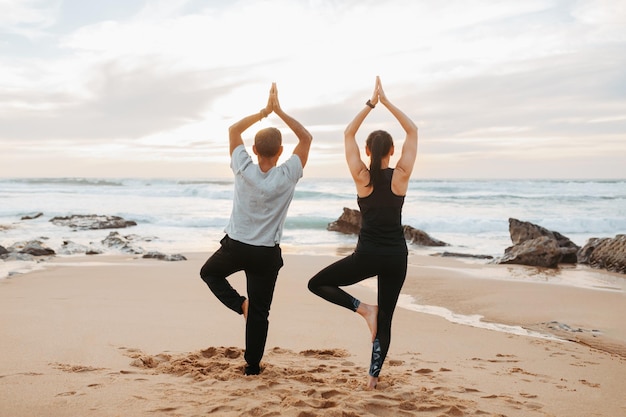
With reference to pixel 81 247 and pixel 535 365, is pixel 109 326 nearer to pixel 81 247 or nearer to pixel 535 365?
pixel 535 365

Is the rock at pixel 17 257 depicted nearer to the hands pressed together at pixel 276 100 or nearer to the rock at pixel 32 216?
the hands pressed together at pixel 276 100

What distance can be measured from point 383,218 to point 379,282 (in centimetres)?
50

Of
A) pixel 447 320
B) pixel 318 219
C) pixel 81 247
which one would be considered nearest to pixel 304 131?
pixel 447 320

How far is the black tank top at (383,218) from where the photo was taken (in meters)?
4.17

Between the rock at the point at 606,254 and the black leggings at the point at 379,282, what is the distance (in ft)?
31.7

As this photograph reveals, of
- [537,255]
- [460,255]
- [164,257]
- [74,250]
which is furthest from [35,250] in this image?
[537,255]

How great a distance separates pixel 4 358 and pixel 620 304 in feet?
26.3

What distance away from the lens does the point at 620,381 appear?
4.80 m

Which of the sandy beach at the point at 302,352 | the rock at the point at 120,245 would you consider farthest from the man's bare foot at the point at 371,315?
the rock at the point at 120,245

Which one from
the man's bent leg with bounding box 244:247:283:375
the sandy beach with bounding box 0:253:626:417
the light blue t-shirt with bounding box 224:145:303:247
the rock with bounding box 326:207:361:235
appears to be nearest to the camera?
the sandy beach with bounding box 0:253:626:417

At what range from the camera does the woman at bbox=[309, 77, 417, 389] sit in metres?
4.18

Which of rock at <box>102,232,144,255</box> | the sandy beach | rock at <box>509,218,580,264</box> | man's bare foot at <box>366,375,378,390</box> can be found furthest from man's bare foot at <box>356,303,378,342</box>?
rock at <box>509,218,580,264</box>

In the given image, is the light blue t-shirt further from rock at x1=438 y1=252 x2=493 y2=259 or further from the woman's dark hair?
rock at x1=438 y1=252 x2=493 y2=259

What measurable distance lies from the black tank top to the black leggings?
67 mm
